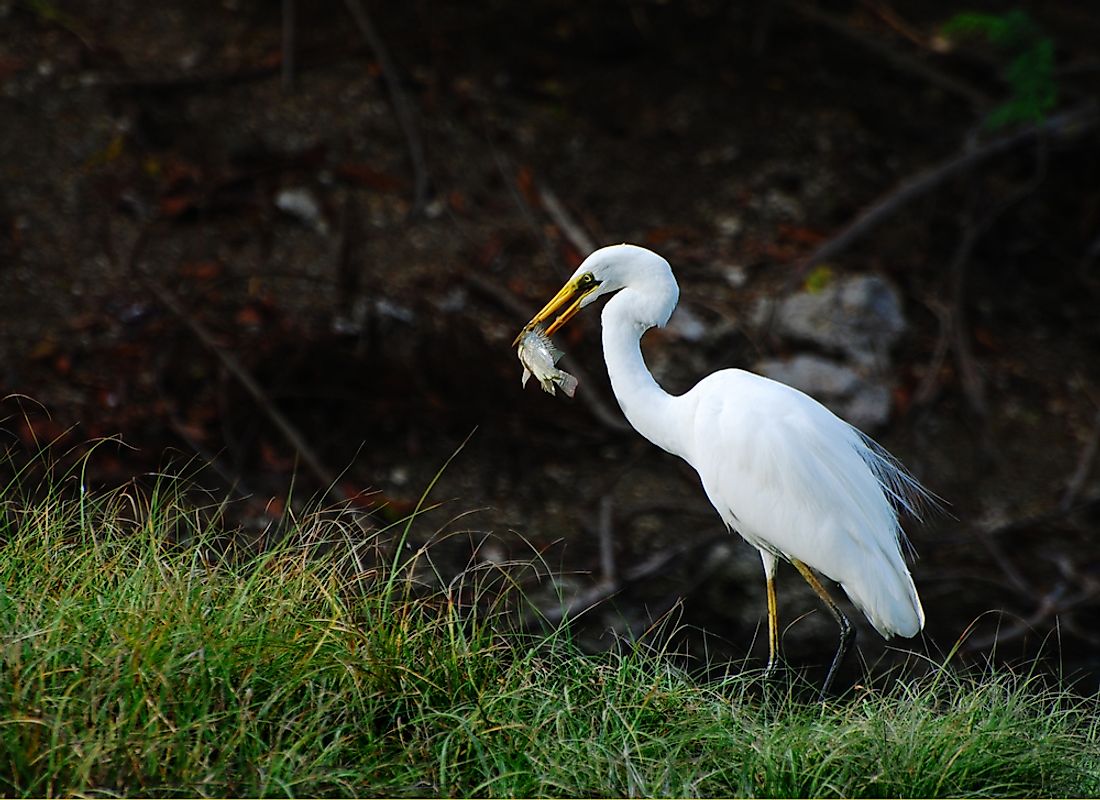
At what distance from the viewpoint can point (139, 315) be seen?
635 centimetres

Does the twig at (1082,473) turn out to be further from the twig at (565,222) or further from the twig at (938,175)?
the twig at (565,222)

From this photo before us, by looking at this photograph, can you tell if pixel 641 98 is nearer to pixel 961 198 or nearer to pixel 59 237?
pixel 961 198

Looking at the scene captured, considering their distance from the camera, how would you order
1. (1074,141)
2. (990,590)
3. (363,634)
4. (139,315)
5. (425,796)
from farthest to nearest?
(1074,141) < (139,315) < (990,590) < (363,634) < (425,796)

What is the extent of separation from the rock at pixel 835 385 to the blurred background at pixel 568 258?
16 mm

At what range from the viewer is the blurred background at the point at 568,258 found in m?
5.88

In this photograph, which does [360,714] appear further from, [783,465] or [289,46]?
[289,46]

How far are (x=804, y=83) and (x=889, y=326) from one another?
1831 mm

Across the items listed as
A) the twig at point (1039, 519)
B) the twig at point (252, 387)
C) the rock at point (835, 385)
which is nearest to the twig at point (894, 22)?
the rock at point (835, 385)

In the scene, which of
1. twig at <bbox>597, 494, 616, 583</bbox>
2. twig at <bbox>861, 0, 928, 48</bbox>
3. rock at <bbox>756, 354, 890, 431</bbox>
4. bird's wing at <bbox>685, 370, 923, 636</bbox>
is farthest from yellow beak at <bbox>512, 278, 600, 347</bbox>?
twig at <bbox>861, 0, 928, 48</bbox>

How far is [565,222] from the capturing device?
22.9 ft

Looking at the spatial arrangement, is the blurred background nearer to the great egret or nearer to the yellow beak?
the great egret

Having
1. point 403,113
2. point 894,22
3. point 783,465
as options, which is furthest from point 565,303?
point 894,22

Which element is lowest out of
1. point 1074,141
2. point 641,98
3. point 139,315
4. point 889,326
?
point 139,315

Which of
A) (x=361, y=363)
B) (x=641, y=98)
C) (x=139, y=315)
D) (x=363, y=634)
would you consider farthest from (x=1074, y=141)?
(x=363, y=634)
